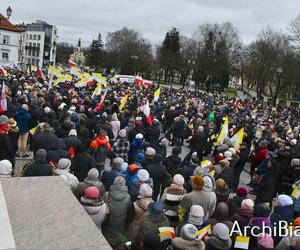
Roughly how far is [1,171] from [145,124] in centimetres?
948

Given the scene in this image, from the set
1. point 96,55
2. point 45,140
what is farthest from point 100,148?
point 96,55

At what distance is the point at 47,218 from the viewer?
4250 mm

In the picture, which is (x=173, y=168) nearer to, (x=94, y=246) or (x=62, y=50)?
(x=94, y=246)

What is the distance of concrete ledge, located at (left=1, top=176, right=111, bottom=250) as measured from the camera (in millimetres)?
3855

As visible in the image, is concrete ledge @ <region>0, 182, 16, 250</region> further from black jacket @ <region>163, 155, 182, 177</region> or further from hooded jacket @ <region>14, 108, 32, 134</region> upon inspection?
hooded jacket @ <region>14, 108, 32, 134</region>

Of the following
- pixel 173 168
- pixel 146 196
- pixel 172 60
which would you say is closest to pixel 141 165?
pixel 173 168

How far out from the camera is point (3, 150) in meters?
8.98

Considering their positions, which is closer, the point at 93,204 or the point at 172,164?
the point at 93,204

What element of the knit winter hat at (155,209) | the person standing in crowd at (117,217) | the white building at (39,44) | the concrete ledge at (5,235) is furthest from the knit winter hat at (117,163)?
the white building at (39,44)

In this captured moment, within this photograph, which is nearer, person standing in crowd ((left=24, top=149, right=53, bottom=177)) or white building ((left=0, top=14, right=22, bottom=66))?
person standing in crowd ((left=24, top=149, right=53, bottom=177))

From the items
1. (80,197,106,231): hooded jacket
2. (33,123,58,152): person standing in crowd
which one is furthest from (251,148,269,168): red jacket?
(80,197,106,231): hooded jacket

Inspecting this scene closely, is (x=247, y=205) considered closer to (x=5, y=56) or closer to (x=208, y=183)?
(x=208, y=183)

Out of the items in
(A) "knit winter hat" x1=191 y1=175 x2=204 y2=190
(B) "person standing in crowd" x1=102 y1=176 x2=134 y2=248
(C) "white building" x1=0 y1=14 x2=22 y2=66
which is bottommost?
(B) "person standing in crowd" x1=102 y1=176 x2=134 y2=248

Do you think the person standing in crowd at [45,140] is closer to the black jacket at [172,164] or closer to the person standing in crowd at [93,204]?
the black jacket at [172,164]
